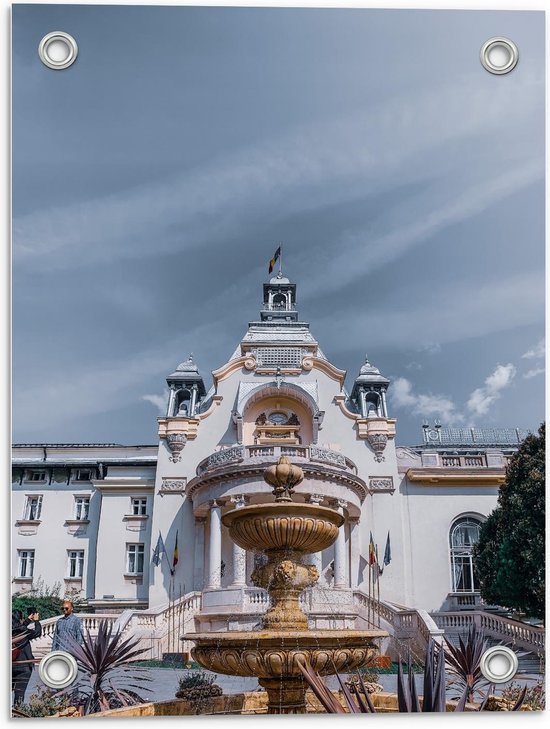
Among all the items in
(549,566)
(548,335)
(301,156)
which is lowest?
(549,566)

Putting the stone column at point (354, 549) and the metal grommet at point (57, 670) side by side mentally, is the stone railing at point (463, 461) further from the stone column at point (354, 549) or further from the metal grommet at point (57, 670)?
the metal grommet at point (57, 670)

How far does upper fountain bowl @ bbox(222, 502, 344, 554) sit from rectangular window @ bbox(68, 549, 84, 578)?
12677 millimetres

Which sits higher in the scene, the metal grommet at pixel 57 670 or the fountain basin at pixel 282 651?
the fountain basin at pixel 282 651

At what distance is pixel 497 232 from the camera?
798 centimetres

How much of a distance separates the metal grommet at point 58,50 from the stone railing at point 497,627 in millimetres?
8017

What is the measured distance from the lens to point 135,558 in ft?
60.6

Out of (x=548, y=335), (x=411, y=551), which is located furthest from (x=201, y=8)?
(x=411, y=551)

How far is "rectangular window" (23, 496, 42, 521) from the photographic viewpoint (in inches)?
593

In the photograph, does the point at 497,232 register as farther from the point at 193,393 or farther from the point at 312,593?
the point at 193,393

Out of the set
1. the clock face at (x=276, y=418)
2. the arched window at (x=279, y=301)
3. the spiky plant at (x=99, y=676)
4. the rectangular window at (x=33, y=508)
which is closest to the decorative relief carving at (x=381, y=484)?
the clock face at (x=276, y=418)

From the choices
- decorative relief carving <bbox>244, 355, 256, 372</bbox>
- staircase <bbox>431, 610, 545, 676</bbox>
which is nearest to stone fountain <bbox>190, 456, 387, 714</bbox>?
staircase <bbox>431, 610, 545, 676</bbox>

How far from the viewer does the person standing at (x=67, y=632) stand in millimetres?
7031

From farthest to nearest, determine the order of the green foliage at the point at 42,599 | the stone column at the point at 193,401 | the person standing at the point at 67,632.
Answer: the stone column at the point at 193,401
the green foliage at the point at 42,599
the person standing at the point at 67,632

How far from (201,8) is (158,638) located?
11999 mm
